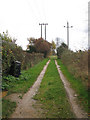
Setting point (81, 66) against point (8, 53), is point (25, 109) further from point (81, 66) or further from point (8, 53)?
point (8, 53)

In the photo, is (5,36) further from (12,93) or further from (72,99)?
(72,99)

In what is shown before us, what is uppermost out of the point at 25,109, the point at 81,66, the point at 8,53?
the point at 8,53

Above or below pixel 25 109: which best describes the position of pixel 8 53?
above

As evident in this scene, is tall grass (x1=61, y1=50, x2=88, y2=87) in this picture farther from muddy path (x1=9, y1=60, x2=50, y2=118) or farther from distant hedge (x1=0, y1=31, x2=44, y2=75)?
distant hedge (x1=0, y1=31, x2=44, y2=75)

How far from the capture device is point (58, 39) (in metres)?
68.0

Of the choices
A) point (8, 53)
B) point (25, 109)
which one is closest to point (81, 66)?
point (25, 109)

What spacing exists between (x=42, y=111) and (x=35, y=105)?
54cm

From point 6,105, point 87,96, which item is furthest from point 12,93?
point 87,96

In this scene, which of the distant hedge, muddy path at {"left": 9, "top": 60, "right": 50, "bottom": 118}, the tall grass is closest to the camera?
muddy path at {"left": 9, "top": 60, "right": 50, "bottom": 118}

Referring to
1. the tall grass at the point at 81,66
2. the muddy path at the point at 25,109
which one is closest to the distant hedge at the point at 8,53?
the muddy path at the point at 25,109

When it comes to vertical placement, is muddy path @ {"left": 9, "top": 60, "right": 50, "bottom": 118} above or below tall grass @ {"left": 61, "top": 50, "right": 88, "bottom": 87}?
below

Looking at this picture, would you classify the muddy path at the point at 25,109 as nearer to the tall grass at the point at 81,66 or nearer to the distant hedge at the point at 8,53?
the tall grass at the point at 81,66

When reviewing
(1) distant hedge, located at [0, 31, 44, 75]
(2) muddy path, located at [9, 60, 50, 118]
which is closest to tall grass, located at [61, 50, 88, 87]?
(2) muddy path, located at [9, 60, 50, 118]

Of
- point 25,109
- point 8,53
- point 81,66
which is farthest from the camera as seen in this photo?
point 8,53
